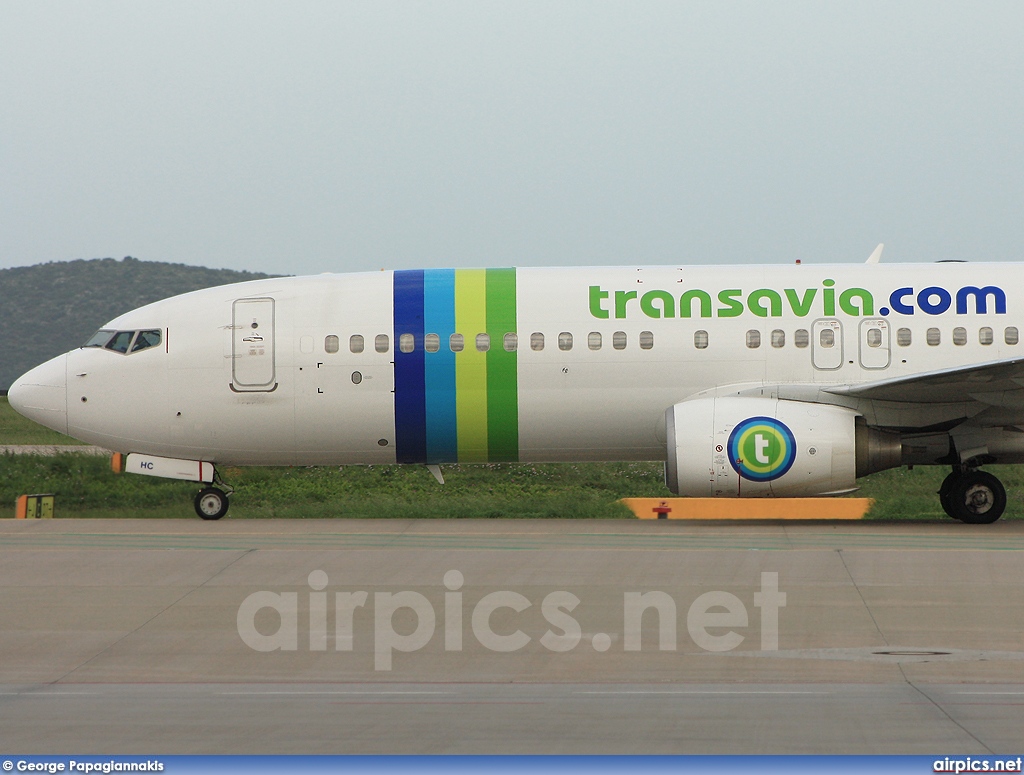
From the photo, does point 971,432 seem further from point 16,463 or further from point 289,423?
point 16,463

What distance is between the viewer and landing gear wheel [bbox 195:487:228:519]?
664 inches

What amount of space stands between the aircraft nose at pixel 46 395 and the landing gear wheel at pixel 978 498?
1163 cm

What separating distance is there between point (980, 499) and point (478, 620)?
901 centimetres

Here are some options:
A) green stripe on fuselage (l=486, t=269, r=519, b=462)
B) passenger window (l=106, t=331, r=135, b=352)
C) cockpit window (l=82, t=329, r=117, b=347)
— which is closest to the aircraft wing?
green stripe on fuselage (l=486, t=269, r=519, b=462)

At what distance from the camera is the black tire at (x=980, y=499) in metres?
15.8

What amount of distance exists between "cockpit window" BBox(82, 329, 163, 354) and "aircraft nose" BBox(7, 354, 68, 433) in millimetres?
565

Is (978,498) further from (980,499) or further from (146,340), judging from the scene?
(146,340)

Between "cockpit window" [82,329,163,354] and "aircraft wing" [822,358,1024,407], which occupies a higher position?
"cockpit window" [82,329,163,354]

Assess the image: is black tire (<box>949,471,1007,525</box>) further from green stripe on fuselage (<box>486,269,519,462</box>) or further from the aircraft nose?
the aircraft nose

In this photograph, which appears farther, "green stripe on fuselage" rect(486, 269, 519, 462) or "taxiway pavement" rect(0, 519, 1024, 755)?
"green stripe on fuselage" rect(486, 269, 519, 462)

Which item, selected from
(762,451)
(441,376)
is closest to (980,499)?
(762,451)

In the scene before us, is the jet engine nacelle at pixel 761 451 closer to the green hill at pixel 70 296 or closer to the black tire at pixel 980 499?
the black tire at pixel 980 499

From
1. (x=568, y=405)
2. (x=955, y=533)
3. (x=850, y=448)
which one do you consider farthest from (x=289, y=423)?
(x=955, y=533)

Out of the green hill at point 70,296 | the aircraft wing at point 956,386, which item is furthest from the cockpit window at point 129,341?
the green hill at point 70,296
